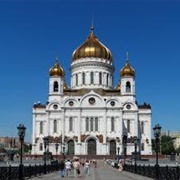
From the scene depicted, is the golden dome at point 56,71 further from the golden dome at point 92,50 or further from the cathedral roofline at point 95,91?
the golden dome at point 92,50

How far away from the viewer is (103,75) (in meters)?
83.5

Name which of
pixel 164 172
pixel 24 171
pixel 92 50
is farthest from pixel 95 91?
pixel 164 172

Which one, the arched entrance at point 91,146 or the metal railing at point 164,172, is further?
the arched entrance at point 91,146

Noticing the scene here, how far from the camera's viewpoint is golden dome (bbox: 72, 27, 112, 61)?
275 ft

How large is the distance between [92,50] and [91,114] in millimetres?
12827

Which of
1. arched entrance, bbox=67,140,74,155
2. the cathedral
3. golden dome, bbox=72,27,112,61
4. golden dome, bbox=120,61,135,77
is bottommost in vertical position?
arched entrance, bbox=67,140,74,155

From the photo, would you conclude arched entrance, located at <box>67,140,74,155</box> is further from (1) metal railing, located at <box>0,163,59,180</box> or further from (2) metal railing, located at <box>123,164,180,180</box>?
(2) metal railing, located at <box>123,164,180,180</box>

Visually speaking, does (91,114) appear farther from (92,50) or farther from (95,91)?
(92,50)

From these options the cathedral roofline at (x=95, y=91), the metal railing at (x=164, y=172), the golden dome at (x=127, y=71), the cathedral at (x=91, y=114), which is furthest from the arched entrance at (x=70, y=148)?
the metal railing at (x=164, y=172)

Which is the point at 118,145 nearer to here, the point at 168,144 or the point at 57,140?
the point at 57,140

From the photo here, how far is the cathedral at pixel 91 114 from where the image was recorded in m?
77.2

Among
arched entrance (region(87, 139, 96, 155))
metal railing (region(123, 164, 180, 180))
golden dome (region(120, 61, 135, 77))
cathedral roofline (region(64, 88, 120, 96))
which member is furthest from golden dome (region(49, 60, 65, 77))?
metal railing (region(123, 164, 180, 180))

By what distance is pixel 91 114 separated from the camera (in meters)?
78.4

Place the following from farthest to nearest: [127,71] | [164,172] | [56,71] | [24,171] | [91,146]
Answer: [56,71] → [127,71] → [91,146] → [24,171] → [164,172]
